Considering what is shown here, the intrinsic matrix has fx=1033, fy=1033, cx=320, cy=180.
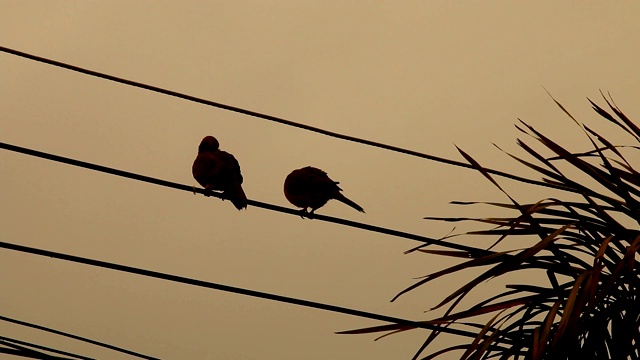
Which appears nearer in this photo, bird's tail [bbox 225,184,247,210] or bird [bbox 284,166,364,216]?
bird's tail [bbox 225,184,247,210]

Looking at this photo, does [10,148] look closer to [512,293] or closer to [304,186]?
[512,293]

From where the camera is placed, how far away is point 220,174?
7.86 metres

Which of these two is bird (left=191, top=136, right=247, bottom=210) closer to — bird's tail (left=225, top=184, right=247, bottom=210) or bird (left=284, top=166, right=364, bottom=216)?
bird's tail (left=225, top=184, right=247, bottom=210)

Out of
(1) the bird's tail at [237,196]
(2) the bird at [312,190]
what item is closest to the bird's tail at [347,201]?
(2) the bird at [312,190]

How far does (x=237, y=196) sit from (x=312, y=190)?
97cm

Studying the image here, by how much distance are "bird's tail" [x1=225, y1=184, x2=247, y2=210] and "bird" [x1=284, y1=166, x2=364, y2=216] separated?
79 cm

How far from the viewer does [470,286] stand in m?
3.37

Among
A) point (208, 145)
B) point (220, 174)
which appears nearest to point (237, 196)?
point (220, 174)

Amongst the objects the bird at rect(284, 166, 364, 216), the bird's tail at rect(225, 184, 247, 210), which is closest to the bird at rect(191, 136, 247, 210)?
the bird's tail at rect(225, 184, 247, 210)

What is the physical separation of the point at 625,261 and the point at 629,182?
557 millimetres

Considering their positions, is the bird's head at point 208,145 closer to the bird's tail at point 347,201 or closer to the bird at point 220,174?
the bird at point 220,174

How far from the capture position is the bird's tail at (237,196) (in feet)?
24.8

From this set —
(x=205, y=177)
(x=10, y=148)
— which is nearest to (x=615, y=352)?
(x=10, y=148)

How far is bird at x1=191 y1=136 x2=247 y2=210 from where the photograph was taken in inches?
303
